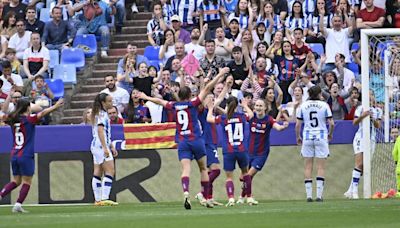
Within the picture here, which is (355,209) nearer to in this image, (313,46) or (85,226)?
(85,226)

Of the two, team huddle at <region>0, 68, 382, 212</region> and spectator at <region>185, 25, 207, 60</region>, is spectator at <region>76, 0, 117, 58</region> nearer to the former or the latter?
spectator at <region>185, 25, 207, 60</region>

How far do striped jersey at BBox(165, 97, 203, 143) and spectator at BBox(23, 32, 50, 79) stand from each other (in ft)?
28.2

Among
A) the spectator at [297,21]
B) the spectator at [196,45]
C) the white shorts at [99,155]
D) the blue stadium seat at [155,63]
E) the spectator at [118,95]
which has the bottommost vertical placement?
the white shorts at [99,155]

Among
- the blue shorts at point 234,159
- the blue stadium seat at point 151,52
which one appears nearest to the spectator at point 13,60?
the blue stadium seat at point 151,52

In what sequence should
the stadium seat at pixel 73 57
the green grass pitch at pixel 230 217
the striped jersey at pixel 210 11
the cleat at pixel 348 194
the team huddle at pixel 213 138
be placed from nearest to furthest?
the green grass pitch at pixel 230 217 < the team huddle at pixel 213 138 < the cleat at pixel 348 194 < the striped jersey at pixel 210 11 < the stadium seat at pixel 73 57

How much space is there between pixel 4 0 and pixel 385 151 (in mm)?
11885

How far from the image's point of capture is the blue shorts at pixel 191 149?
18562mm

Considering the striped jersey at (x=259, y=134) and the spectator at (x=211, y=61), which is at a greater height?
the spectator at (x=211, y=61)

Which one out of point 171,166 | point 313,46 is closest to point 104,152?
point 171,166

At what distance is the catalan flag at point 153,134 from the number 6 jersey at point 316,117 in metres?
3.55

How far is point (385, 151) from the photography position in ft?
74.4

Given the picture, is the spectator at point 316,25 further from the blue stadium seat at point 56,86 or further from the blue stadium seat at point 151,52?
the blue stadium seat at point 56,86

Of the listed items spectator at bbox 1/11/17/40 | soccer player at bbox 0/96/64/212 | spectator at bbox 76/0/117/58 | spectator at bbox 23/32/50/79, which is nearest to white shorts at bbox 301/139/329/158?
soccer player at bbox 0/96/64/212

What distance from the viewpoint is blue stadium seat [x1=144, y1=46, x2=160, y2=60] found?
26.9 m
